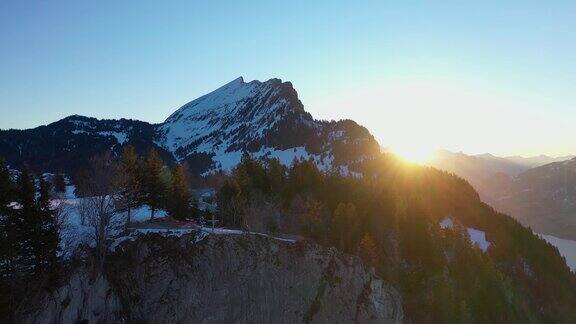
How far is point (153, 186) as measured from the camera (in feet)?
175

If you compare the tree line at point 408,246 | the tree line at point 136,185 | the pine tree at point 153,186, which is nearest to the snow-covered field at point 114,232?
the tree line at point 136,185

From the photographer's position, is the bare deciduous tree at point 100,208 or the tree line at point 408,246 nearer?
the bare deciduous tree at point 100,208

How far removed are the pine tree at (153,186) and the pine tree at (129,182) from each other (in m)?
0.78

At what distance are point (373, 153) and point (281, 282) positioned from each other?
115841 millimetres

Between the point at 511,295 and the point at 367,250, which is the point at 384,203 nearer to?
the point at 367,250

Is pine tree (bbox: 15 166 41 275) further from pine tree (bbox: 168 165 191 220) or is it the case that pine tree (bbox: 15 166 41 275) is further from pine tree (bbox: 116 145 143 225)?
pine tree (bbox: 168 165 191 220)

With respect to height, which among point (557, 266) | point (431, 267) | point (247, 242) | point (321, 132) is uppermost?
point (321, 132)

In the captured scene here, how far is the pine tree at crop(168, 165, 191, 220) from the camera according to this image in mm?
58037

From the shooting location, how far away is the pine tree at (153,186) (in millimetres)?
53125

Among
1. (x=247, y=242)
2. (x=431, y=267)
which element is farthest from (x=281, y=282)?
(x=431, y=267)

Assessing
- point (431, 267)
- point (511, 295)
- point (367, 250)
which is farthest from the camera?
point (511, 295)

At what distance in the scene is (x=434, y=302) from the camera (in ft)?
176

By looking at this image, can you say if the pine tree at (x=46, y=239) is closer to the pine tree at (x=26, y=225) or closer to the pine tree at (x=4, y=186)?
the pine tree at (x=26, y=225)

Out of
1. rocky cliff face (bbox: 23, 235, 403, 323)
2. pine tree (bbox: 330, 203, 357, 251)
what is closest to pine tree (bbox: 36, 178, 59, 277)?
rocky cliff face (bbox: 23, 235, 403, 323)
